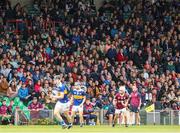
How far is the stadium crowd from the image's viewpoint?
3288 centimetres

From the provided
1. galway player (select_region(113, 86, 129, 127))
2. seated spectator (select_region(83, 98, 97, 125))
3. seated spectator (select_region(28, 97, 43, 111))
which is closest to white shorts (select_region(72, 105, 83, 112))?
galway player (select_region(113, 86, 129, 127))

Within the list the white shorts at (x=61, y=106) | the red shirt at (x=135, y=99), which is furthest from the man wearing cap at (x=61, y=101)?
the red shirt at (x=135, y=99)

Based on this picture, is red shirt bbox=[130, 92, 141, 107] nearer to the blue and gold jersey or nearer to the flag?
the flag

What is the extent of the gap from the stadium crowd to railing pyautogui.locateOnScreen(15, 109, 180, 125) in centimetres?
48

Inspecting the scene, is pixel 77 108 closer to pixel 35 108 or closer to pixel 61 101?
pixel 61 101

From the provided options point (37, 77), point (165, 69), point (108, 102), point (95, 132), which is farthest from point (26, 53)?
point (95, 132)

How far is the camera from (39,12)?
125ft

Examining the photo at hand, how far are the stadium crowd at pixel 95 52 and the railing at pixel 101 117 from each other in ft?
1.59

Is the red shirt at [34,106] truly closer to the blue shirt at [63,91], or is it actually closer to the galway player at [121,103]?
the galway player at [121,103]

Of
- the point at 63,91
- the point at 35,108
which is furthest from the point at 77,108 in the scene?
the point at 35,108

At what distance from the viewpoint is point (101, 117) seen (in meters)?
32.2

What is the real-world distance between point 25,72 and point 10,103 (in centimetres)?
183

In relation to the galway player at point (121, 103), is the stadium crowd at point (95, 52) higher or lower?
higher

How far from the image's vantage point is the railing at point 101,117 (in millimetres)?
31172
